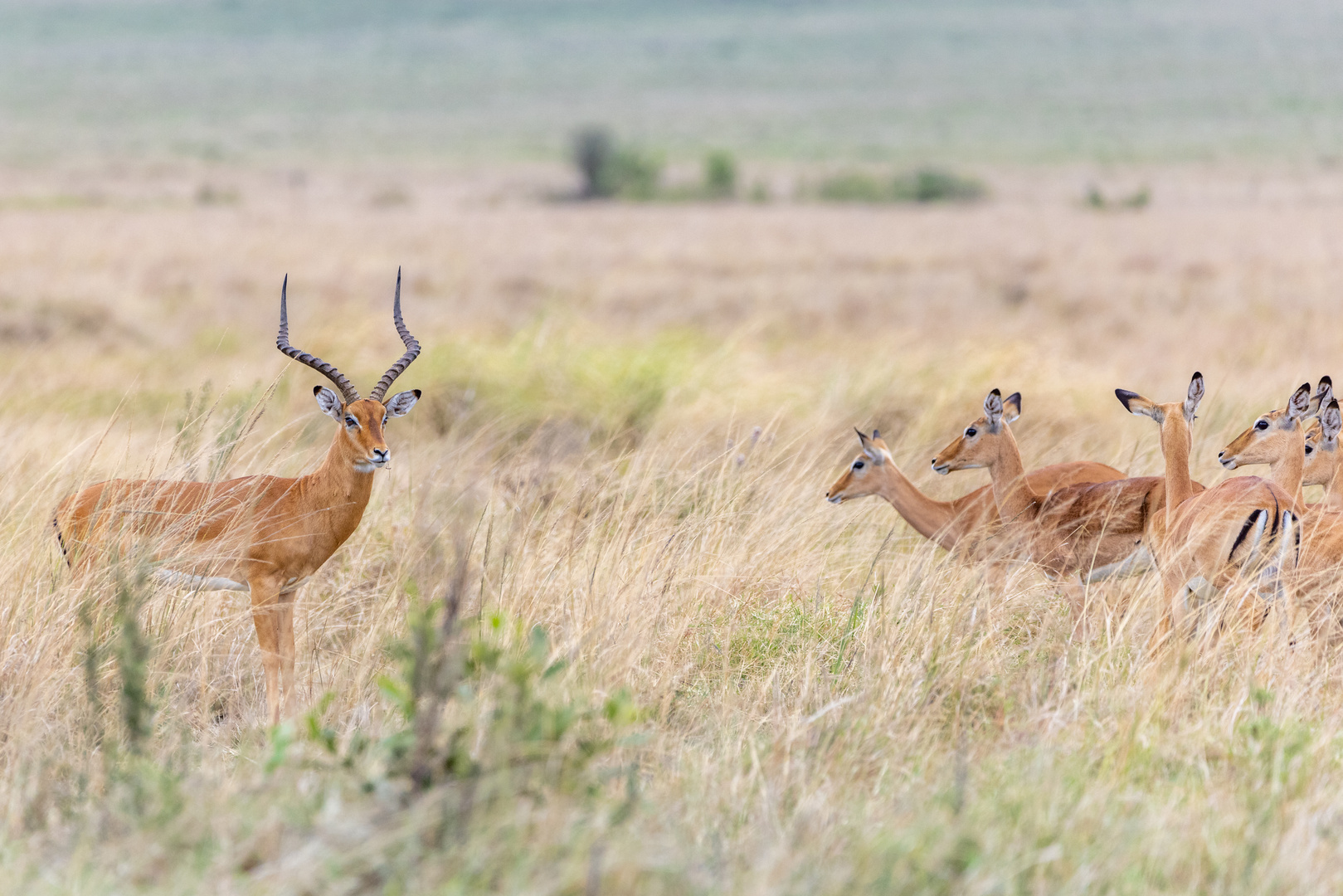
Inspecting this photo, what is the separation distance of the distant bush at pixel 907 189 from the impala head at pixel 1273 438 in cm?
3461

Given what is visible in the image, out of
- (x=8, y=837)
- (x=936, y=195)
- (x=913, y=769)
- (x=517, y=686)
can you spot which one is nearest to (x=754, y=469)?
(x=913, y=769)

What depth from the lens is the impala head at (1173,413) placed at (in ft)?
15.9

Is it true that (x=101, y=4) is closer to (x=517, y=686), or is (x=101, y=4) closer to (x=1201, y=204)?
(x=1201, y=204)

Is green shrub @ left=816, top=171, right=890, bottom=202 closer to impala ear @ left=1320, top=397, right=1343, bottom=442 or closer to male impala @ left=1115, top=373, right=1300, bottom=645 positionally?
impala ear @ left=1320, top=397, right=1343, bottom=442

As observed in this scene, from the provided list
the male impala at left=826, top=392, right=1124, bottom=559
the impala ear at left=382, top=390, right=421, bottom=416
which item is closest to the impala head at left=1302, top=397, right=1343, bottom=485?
the male impala at left=826, top=392, right=1124, bottom=559

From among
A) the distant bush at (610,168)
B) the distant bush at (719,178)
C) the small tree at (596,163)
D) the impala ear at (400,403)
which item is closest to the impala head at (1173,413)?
the impala ear at (400,403)

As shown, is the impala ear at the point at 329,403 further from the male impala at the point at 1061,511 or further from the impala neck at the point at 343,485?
the male impala at the point at 1061,511

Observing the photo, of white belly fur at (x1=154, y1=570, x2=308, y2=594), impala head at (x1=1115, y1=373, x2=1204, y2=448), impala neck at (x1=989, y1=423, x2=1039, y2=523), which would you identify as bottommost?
white belly fur at (x1=154, y1=570, x2=308, y2=594)

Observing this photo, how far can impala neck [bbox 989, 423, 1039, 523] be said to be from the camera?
5.54 metres

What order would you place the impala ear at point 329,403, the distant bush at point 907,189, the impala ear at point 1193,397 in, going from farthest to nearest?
the distant bush at point 907,189
the impala ear at point 1193,397
the impala ear at point 329,403

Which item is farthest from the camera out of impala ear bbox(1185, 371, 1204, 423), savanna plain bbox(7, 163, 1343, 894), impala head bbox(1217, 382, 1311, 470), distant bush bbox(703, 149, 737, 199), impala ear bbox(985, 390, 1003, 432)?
distant bush bbox(703, 149, 737, 199)

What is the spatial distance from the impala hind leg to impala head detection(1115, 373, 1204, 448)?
2880 millimetres

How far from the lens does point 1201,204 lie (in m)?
37.8

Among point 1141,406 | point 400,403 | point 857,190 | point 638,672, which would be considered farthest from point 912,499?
point 857,190
